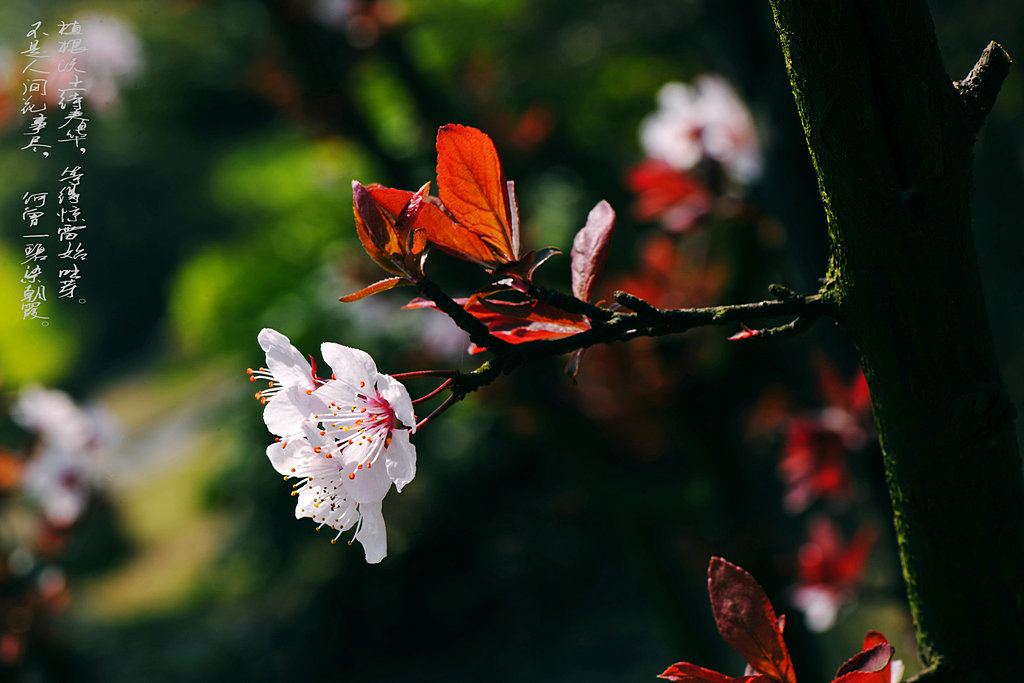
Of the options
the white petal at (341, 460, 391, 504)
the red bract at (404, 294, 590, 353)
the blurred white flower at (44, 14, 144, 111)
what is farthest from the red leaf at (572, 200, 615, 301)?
the blurred white flower at (44, 14, 144, 111)

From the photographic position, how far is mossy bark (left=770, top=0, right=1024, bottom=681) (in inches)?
12.9

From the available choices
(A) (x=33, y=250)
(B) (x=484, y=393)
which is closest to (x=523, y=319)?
(A) (x=33, y=250)

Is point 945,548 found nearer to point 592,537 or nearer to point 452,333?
point 452,333

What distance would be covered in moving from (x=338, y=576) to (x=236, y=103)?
272cm

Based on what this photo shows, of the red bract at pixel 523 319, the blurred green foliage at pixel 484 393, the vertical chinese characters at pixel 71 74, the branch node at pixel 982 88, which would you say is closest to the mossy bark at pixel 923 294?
the branch node at pixel 982 88

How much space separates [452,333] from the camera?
2113 millimetres

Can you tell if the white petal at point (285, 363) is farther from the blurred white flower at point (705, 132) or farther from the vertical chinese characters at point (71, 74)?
the vertical chinese characters at point (71, 74)

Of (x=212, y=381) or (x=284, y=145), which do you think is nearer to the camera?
(x=284, y=145)

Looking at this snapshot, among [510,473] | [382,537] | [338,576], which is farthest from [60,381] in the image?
[382,537]

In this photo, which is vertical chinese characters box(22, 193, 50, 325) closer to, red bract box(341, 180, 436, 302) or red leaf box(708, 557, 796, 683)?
red bract box(341, 180, 436, 302)

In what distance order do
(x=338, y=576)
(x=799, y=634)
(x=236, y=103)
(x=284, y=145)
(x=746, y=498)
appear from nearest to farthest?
(x=799, y=634), (x=746, y=498), (x=338, y=576), (x=284, y=145), (x=236, y=103)

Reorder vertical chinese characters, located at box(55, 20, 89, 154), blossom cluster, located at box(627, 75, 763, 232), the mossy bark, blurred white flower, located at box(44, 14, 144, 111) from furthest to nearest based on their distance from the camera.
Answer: blurred white flower, located at box(44, 14, 144, 111)
vertical chinese characters, located at box(55, 20, 89, 154)
blossom cluster, located at box(627, 75, 763, 232)
the mossy bark

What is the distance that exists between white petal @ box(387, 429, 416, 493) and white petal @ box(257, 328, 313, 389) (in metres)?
0.05

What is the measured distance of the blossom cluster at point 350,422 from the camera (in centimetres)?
36
